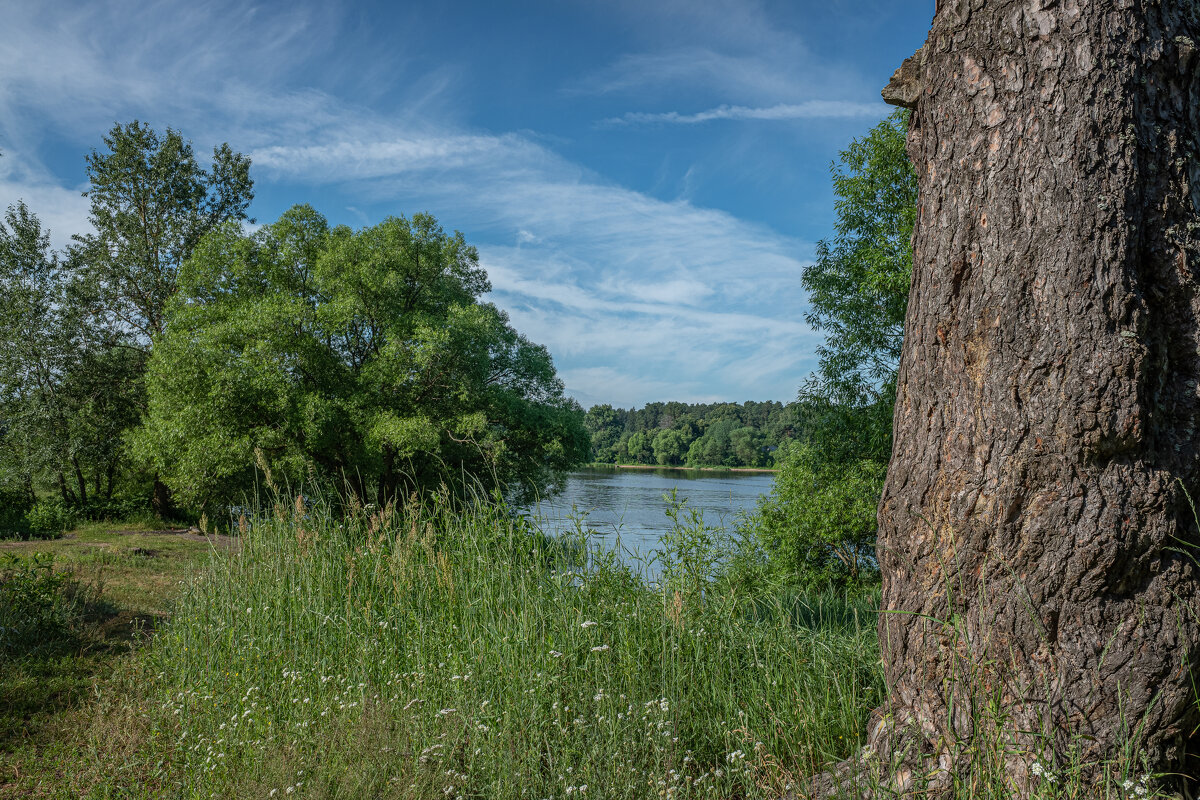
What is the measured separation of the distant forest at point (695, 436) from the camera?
50719 mm

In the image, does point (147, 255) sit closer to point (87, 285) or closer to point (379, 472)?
point (87, 285)

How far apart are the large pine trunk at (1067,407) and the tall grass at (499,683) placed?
0.63m

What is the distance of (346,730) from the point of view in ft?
9.57

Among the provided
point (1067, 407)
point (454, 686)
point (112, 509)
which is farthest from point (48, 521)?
point (1067, 407)

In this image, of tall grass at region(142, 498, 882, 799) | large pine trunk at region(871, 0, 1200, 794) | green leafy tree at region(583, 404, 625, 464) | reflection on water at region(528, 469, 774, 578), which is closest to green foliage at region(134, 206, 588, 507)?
reflection on water at region(528, 469, 774, 578)

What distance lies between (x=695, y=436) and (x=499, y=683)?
60.0m

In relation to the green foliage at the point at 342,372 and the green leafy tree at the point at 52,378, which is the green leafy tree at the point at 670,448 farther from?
the green leafy tree at the point at 52,378

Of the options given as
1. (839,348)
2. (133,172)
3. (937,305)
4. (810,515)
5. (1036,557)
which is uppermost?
(133,172)

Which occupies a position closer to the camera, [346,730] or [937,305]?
[937,305]

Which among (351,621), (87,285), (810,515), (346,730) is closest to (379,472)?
(87,285)

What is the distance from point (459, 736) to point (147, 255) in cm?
2132

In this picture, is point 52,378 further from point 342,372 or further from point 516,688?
point 516,688

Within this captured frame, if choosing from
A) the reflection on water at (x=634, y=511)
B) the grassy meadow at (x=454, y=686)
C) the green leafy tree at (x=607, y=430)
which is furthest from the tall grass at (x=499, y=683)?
the green leafy tree at (x=607, y=430)

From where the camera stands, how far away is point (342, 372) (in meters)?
18.1
